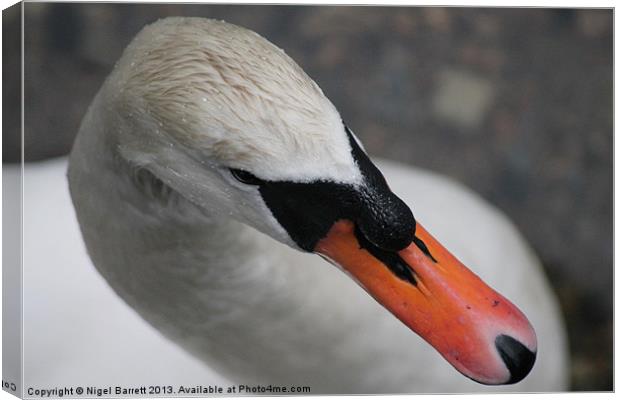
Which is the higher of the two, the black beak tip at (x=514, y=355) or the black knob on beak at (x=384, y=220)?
the black knob on beak at (x=384, y=220)

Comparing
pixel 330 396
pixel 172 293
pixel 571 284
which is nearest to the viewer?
pixel 172 293

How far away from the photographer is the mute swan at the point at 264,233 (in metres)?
1.14

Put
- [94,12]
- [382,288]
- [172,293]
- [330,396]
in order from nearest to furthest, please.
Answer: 1. [382,288]
2. [172,293]
3. [94,12]
4. [330,396]

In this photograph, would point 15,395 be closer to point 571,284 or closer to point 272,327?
point 272,327

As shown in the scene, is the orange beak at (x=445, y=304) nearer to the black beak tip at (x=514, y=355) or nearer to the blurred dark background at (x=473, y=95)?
the black beak tip at (x=514, y=355)

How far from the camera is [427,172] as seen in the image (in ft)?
6.37

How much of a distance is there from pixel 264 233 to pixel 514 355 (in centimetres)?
36

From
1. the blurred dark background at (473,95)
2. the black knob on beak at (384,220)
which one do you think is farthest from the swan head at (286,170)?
the blurred dark background at (473,95)

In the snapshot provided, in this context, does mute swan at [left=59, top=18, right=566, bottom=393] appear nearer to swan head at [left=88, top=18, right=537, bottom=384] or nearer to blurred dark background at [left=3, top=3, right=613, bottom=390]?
swan head at [left=88, top=18, right=537, bottom=384]

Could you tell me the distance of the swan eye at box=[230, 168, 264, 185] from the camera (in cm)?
117

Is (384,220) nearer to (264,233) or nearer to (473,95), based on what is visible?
(264,233)

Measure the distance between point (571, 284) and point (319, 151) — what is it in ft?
3.18

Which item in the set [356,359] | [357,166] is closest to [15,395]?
[356,359]

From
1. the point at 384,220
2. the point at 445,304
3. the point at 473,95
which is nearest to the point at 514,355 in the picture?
the point at 445,304
